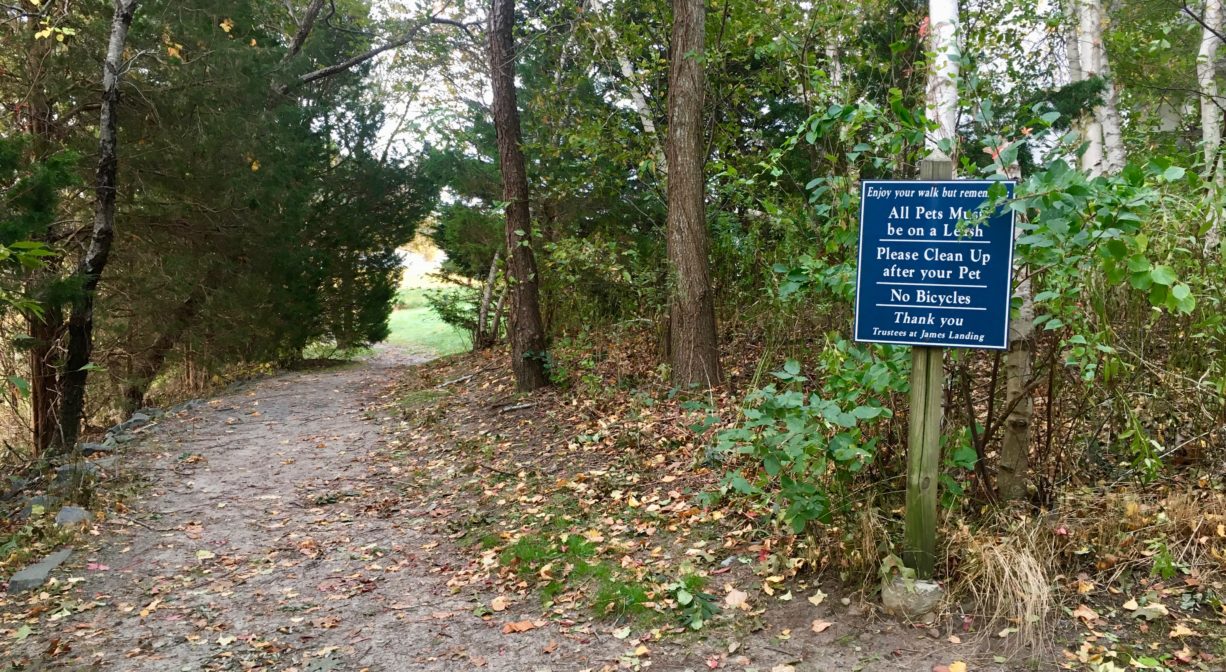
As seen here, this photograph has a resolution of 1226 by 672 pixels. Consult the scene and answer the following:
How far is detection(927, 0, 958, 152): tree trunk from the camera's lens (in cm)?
418

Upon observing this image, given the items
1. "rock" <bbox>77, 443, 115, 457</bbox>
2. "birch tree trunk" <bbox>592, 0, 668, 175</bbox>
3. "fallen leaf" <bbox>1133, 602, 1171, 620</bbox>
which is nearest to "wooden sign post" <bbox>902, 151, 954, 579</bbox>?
"fallen leaf" <bbox>1133, 602, 1171, 620</bbox>

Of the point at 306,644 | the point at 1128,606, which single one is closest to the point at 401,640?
the point at 306,644

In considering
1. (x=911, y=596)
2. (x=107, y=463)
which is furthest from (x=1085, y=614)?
(x=107, y=463)

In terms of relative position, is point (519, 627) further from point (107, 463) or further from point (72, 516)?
point (107, 463)

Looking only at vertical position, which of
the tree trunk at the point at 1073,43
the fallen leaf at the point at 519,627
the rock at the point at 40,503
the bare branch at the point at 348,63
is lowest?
the rock at the point at 40,503

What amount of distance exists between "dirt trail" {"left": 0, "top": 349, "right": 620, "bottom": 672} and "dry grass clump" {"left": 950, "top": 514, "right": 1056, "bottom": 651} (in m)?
1.87

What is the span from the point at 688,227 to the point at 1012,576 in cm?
459

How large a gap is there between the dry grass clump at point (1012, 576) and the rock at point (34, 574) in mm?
5935

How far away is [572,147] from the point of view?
9.83 meters

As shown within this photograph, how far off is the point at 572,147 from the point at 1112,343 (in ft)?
23.9

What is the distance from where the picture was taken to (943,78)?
4.36 m

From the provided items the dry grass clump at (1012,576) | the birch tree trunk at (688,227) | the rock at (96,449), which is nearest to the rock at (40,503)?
the rock at (96,449)

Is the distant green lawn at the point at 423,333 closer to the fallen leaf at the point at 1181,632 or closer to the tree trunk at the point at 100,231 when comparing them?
the tree trunk at the point at 100,231

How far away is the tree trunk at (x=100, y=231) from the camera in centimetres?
930
